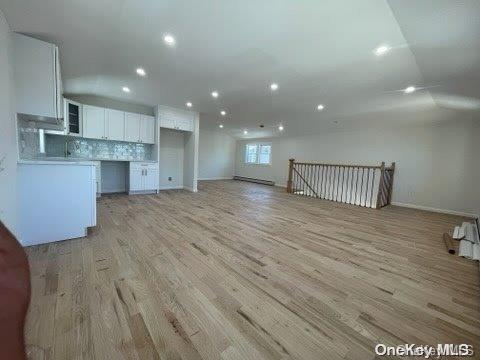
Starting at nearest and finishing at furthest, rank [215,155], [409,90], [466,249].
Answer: [466,249], [409,90], [215,155]

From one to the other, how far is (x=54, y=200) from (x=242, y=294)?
235 cm

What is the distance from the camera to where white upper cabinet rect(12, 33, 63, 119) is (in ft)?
7.30

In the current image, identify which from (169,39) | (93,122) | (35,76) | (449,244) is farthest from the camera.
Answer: (93,122)

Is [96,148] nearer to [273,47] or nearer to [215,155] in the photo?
[273,47]

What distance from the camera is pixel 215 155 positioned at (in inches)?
382

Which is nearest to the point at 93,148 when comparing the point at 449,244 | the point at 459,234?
the point at 449,244

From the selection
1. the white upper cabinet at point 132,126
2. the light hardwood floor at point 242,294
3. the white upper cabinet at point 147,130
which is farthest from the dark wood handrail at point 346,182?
the white upper cabinet at point 132,126

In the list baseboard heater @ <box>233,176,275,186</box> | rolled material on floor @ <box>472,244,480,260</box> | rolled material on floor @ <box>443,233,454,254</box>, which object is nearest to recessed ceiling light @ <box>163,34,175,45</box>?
rolled material on floor @ <box>443,233,454,254</box>

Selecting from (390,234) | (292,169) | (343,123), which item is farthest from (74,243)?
(343,123)

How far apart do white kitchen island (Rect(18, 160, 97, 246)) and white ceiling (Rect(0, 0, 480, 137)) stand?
147 centimetres

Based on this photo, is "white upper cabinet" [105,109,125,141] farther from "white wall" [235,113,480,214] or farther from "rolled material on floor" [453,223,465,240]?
"rolled material on floor" [453,223,465,240]

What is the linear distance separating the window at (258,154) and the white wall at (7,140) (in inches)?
315

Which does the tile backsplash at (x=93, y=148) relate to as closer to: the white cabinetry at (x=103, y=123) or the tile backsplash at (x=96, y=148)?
the tile backsplash at (x=96, y=148)

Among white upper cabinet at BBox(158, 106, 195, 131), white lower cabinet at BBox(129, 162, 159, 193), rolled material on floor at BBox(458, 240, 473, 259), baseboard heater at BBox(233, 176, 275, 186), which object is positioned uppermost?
white upper cabinet at BBox(158, 106, 195, 131)
